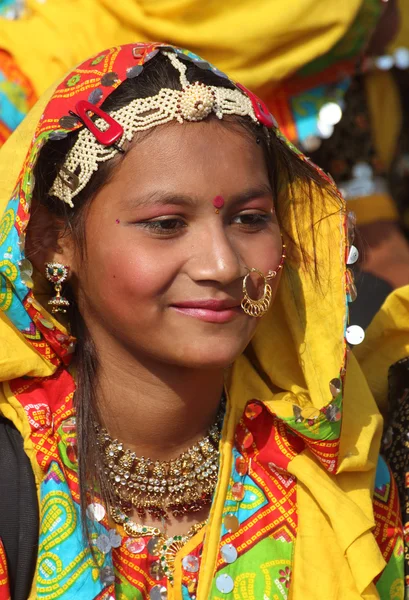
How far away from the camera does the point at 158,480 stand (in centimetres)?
247

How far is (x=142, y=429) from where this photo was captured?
246cm

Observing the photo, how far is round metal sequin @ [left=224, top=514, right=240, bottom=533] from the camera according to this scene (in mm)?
2414

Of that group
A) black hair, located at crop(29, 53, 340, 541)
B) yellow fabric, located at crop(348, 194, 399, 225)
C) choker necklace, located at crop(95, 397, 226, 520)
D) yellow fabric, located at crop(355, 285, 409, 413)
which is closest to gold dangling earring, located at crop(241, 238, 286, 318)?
black hair, located at crop(29, 53, 340, 541)

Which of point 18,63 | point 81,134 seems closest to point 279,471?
point 81,134

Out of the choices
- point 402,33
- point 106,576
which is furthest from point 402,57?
point 106,576

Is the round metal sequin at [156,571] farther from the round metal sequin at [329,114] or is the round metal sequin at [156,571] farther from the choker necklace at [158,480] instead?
the round metal sequin at [329,114]

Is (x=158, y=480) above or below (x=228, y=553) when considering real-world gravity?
Result: above

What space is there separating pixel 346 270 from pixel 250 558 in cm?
66

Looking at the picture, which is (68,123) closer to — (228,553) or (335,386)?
(335,386)

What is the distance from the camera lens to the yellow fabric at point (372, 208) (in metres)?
4.02

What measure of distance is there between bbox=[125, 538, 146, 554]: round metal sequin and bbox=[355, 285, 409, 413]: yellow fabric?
753 mm

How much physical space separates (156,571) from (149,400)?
365 mm

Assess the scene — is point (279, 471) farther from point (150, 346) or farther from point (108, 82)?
point (108, 82)

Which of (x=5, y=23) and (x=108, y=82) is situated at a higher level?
(x=5, y=23)
